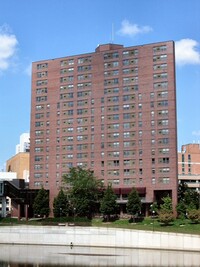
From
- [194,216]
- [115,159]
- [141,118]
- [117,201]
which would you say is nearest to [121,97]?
[141,118]

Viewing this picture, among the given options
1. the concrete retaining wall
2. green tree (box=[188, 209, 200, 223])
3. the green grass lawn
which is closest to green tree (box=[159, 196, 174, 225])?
the green grass lawn

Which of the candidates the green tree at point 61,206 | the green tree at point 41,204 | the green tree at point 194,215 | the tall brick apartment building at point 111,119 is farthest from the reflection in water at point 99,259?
the tall brick apartment building at point 111,119

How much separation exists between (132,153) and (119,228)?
39.3m

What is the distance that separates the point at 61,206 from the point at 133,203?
21.1m

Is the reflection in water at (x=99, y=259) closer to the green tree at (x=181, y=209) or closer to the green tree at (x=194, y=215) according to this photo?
the green tree at (x=194, y=215)

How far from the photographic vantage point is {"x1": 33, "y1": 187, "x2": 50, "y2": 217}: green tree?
143 meters

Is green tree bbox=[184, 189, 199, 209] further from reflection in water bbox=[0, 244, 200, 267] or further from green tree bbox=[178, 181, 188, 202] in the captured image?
reflection in water bbox=[0, 244, 200, 267]

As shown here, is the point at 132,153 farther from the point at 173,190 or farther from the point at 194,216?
the point at 194,216

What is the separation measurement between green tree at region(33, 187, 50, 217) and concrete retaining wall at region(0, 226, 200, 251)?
24.0 meters

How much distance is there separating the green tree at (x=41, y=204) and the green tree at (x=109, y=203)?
733 inches

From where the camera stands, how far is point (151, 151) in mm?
142875

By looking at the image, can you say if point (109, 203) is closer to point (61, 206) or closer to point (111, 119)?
point (61, 206)

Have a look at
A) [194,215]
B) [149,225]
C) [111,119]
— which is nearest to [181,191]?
[111,119]

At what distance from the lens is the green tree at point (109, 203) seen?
13300 cm
